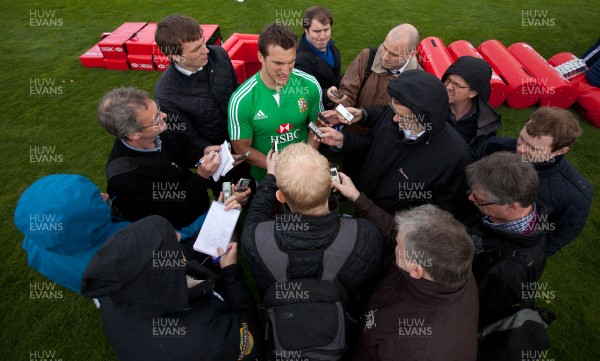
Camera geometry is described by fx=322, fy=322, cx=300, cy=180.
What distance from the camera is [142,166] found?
2.54m

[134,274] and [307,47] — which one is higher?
[307,47]

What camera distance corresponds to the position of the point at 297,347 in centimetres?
171

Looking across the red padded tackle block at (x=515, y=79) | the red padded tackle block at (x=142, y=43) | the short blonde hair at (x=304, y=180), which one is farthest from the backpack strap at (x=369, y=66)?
the red padded tackle block at (x=142, y=43)

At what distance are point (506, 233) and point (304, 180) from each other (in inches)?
54.8

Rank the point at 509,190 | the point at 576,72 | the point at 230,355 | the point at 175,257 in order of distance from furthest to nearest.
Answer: the point at 576,72 → the point at 509,190 → the point at 230,355 → the point at 175,257

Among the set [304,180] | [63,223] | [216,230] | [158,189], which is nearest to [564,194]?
[304,180]

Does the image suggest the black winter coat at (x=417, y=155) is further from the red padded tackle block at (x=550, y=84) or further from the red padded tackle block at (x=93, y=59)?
the red padded tackle block at (x=93, y=59)

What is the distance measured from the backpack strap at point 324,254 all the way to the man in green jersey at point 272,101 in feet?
4.74

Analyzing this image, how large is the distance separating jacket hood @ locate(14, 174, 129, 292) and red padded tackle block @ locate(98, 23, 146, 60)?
224 inches

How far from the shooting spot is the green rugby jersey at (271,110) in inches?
115

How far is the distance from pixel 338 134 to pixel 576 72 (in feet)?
18.5

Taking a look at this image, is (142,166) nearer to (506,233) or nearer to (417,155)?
(417,155)

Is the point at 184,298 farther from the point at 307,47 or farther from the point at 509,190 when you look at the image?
the point at 307,47

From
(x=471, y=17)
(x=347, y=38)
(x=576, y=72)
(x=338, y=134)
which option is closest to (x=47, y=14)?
(x=347, y=38)
